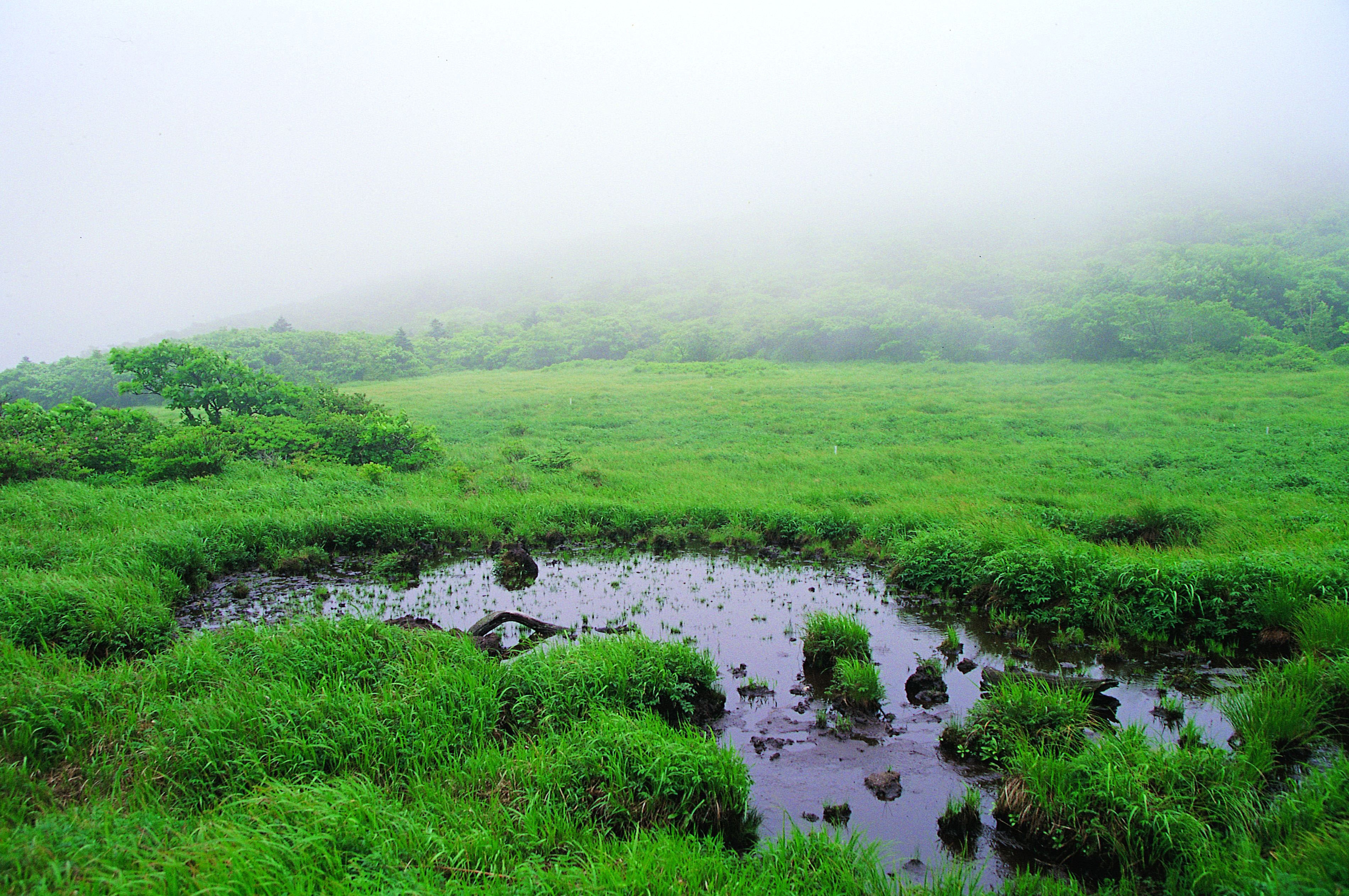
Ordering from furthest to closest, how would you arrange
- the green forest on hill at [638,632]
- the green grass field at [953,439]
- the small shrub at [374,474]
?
the small shrub at [374,474] < the green grass field at [953,439] < the green forest on hill at [638,632]

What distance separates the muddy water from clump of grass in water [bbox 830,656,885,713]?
0.23 metres

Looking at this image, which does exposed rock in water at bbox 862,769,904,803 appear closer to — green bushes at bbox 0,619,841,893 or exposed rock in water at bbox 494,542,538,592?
green bushes at bbox 0,619,841,893

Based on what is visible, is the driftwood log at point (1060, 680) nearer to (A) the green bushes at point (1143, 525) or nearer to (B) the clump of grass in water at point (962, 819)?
(B) the clump of grass in water at point (962, 819)

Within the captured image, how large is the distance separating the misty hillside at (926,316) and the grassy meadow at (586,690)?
15.9 m

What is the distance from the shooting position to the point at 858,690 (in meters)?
8.62

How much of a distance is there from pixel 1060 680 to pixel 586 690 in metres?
6.25

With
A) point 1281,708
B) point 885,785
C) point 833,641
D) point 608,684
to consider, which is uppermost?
point 608,684

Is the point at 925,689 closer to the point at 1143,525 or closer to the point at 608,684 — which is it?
the point at 608,684

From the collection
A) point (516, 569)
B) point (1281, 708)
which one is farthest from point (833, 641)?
point (516, 569)

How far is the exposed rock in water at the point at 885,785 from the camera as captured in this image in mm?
6871

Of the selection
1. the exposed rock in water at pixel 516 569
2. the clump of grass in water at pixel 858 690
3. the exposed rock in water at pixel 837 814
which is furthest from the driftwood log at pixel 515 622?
the exposed rock in water at pixel 837 814

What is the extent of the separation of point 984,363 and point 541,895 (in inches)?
1671

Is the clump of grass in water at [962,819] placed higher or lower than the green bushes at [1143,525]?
higher

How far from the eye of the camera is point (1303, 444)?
Result: 18984mm
